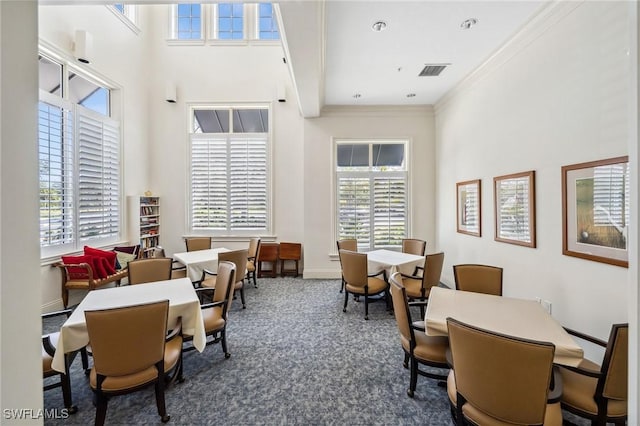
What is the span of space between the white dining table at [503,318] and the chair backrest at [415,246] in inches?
83.3

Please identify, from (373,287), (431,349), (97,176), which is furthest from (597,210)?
(97,176)

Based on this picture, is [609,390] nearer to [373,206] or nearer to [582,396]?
[582,396]

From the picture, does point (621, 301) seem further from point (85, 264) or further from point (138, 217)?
point (138, 217)

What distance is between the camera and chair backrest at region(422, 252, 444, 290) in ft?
10.9

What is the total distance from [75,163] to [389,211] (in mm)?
5514

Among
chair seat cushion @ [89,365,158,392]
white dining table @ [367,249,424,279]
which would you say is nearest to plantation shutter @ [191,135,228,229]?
white dining table @ [367,249,424,279]

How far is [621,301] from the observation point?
2.04m

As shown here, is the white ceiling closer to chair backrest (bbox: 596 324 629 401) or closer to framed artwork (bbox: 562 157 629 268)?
framed artwork (bbox: 562 157 629 268)

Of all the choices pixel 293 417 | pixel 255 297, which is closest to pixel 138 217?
pixel 255 297

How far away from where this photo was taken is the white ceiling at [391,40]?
8.69ft

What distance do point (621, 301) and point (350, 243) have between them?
3.25 meters

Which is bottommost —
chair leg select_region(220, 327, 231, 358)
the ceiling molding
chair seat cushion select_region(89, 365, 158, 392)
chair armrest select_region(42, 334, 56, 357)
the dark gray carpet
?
the dark gray carpet

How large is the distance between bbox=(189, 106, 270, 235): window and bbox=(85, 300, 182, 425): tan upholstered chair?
4.27 m

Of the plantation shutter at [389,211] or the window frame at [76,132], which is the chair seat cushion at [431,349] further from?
the window frame at [76,132]
